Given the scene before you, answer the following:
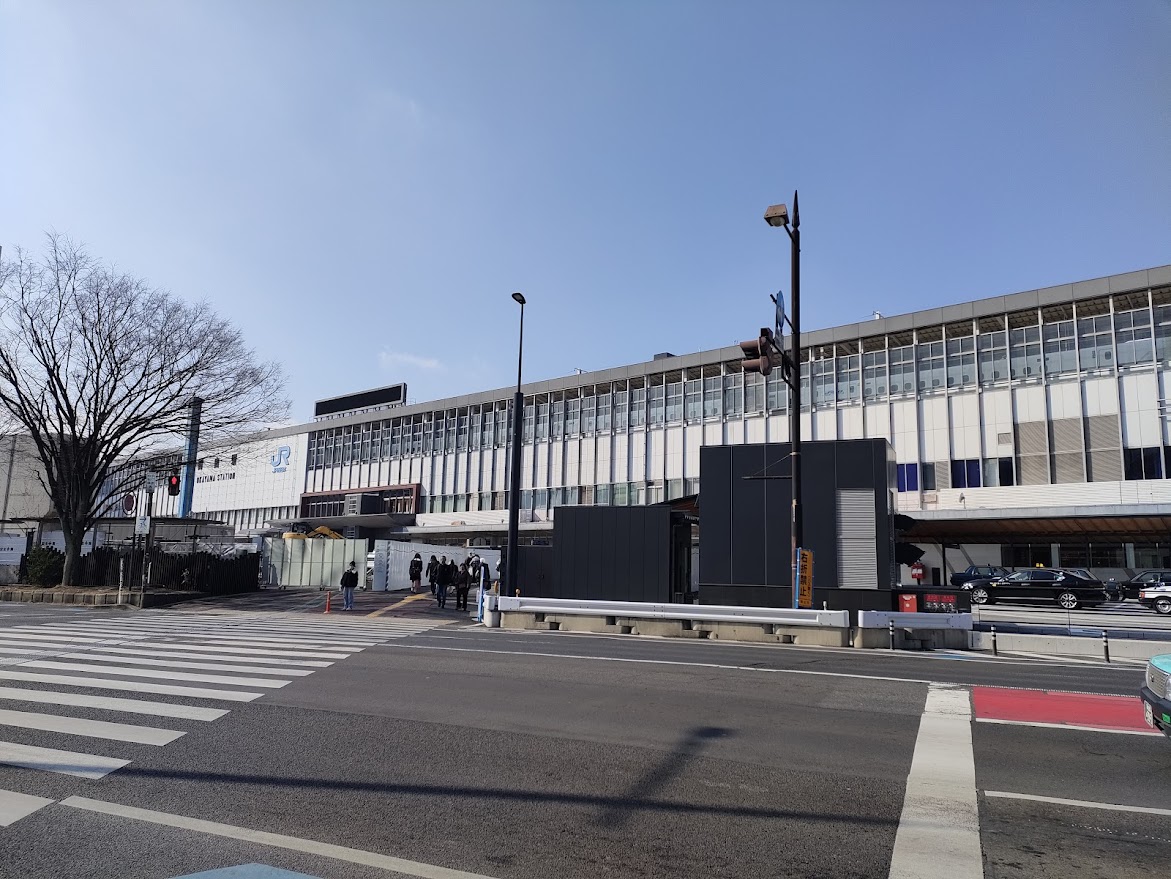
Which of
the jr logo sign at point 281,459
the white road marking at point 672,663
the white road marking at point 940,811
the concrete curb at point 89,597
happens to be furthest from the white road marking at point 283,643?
the jr logo sign at point 281,459

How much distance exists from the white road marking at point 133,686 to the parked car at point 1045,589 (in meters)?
30.8

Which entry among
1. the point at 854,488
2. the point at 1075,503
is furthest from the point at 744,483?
the point at 1075,503

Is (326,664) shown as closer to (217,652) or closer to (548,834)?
(217,652)

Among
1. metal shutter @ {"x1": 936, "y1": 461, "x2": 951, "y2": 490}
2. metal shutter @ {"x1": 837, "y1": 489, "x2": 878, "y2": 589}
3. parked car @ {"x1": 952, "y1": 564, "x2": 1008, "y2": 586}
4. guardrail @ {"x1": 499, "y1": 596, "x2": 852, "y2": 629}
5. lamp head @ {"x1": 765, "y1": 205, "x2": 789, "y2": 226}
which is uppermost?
lamp head @ {"x1": 765, "y1": 205, "x2": 789, "y2": 226}

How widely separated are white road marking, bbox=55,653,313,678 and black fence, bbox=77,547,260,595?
19.6 metres

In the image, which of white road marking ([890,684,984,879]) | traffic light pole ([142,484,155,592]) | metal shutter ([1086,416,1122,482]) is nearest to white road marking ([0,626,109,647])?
traffic light pole ([142,484,155,592])

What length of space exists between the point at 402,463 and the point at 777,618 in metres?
59.5

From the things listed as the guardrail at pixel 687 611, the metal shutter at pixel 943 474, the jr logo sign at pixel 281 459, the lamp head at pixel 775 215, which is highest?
the jr logo sign at pixel 281 459

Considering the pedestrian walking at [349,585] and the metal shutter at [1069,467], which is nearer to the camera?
the pedestrian walking at [349,585]

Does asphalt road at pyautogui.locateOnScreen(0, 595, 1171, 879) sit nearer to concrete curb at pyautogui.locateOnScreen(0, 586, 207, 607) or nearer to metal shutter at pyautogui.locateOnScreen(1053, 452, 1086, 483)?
concrete curb at pyautogui.locateOnScreen(0, 586, 207, 607)

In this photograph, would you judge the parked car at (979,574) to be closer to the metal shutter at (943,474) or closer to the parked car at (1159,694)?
the metal shutter at (943,474)

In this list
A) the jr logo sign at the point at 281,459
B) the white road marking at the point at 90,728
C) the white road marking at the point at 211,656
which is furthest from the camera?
the jr logo sign at the point at 281,459

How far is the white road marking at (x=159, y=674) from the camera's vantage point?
10516mm

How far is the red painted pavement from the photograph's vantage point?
8.88 meters
